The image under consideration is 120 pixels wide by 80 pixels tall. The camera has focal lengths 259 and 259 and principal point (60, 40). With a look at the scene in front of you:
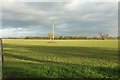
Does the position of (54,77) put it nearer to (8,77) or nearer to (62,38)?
(8,77)

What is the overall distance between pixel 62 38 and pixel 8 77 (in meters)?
124

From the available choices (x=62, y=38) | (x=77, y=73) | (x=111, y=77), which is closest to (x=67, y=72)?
(x=77, y=73)

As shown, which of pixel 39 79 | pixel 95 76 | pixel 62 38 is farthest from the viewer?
pixel 62 38

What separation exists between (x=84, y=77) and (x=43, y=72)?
2.11 meters

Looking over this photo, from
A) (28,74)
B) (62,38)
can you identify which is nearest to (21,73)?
(28,74)

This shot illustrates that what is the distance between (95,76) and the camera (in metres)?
12.2

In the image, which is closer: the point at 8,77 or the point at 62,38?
the point at 8,77

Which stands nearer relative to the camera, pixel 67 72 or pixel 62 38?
pixel 67 72

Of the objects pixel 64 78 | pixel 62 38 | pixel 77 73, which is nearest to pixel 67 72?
pixel 77 73

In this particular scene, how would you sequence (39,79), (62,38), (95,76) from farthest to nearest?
1. (62,38)
2. (95,76)
3. (39,79)

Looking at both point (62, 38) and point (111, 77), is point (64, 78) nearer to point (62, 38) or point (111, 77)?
point (111, 77)

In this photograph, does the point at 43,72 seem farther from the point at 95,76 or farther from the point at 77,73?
the point at 95,76

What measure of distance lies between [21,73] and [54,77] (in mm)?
1972

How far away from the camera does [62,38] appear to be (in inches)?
5340
